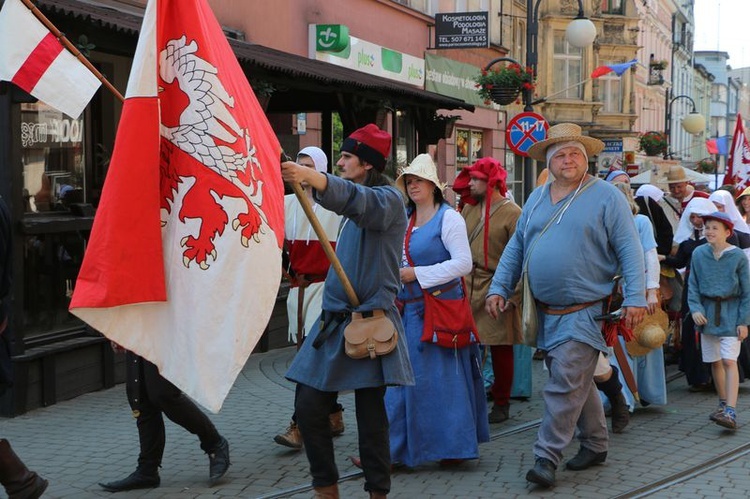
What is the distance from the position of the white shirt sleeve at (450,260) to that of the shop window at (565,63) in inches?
1459

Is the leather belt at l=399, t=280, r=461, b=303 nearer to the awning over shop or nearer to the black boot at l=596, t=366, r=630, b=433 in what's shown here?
the black boot at l=596, t=366, r=630, b=433

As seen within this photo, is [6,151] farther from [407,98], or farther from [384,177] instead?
[407,98]

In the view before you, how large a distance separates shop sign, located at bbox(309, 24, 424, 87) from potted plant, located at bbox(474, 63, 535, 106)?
4.26 ft

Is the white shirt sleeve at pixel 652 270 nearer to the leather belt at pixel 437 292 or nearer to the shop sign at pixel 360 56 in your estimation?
the leather belt at pixel 437 292

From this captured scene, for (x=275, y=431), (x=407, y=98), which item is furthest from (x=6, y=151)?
(x=407, y=98)

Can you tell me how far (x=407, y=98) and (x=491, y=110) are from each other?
1430 centimetres

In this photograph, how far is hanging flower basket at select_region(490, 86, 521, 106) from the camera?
1987cm

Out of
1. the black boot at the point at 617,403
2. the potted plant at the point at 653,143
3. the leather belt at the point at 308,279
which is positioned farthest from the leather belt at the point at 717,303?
the potted plant at the point at 653,143

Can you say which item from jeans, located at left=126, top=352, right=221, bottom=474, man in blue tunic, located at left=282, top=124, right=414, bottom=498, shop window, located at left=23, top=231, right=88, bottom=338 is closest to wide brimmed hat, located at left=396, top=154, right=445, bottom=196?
man in blue tunic, located at left=282, top=124, right=414, bottom=498

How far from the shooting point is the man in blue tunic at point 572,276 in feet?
21.0

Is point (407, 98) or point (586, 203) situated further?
point (407, 98)

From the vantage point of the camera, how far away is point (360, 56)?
59.2 feet

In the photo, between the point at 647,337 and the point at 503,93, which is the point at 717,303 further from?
the point at 503,93

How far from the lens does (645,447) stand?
24.7 feet
